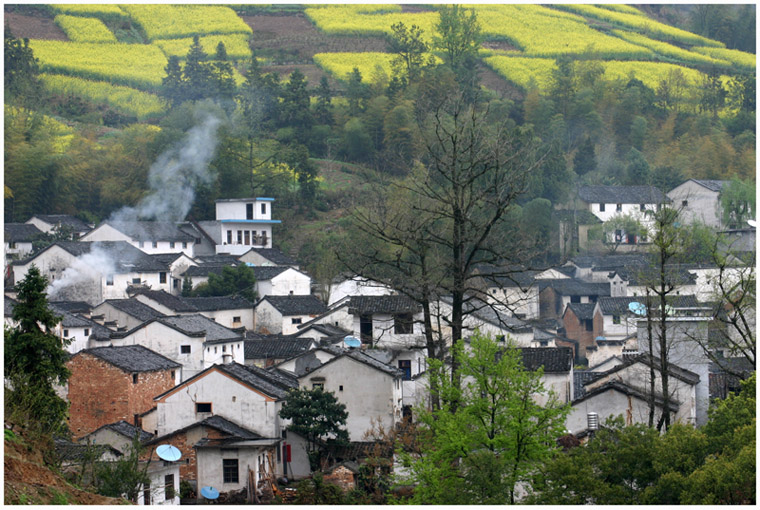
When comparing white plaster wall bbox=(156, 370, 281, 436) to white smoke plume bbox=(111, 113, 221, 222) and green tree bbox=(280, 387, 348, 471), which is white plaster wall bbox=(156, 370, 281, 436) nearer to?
green tree bbox=(280, 387, 348, 471)

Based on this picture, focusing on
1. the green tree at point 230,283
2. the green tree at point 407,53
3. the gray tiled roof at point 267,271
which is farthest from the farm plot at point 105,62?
the green tree at point 230,283

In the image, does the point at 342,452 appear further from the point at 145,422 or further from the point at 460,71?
the point at 460,71

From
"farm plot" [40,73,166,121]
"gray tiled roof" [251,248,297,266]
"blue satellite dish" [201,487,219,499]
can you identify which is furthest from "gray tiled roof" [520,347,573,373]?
"farm plot" [40,73,166,121]

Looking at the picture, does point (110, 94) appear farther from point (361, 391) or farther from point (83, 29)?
point (361, 391)

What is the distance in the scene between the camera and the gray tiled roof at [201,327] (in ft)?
68.2

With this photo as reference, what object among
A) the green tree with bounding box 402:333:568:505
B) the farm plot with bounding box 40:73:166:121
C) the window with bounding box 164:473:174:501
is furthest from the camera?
the farm plot with bounding box 40:73:166:121

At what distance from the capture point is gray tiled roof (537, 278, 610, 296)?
98.6ft

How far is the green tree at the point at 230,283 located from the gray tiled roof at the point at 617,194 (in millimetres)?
16080

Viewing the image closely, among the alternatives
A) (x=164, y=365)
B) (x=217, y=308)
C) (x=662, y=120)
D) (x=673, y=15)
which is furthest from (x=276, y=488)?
(x=673, y=15)

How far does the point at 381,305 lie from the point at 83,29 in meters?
45.9

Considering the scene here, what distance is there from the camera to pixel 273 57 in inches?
2410

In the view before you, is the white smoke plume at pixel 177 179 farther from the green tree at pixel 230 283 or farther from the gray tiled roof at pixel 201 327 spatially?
the gray tiled roof at pixel 201 327

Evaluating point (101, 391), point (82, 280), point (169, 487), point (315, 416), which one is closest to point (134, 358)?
point (101, 391)

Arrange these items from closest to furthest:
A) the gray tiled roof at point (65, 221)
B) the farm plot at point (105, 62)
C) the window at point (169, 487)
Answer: the window at point (169, 487) → the gray tiled roof at point (65, 221) → the farm plot at point (105, 62)
